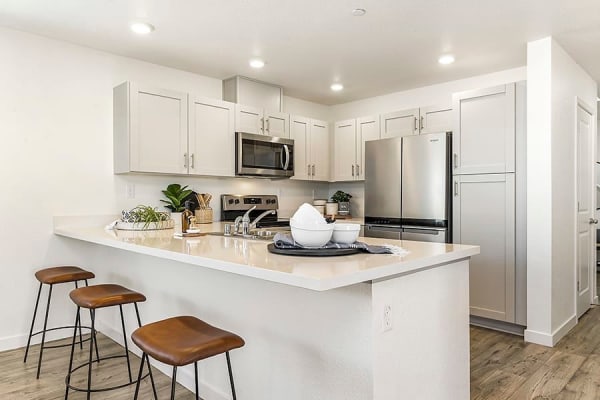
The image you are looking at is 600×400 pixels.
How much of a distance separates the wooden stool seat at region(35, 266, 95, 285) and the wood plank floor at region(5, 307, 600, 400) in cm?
56

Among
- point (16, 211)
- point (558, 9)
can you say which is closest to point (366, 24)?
point (558, 9)

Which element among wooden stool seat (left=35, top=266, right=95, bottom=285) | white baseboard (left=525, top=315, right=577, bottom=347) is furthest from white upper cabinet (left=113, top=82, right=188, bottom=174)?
white baseboard (left=525, top=315, right=577, bottom=347)

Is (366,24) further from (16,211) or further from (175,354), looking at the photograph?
(16,211)

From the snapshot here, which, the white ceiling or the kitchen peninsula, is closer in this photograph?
the kitchen peninsula

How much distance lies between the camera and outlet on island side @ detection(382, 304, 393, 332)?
4.93 ft

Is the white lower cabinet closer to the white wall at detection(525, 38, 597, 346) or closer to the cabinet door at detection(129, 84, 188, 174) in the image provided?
the cabinet door at detection(129, 84, 188, 174)

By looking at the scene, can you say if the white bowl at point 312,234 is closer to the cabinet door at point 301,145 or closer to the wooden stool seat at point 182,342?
the wooden stool seat at point 182,342

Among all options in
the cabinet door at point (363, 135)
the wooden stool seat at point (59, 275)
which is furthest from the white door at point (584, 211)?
the wooden stool seat at point (59, 275)

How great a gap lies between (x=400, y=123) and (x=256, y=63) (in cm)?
164

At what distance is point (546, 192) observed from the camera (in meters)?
3.09

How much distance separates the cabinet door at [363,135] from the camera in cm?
455

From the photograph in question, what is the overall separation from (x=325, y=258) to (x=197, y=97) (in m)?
2.65

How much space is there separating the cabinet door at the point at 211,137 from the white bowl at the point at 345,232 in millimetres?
2257

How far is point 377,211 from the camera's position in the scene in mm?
4141
